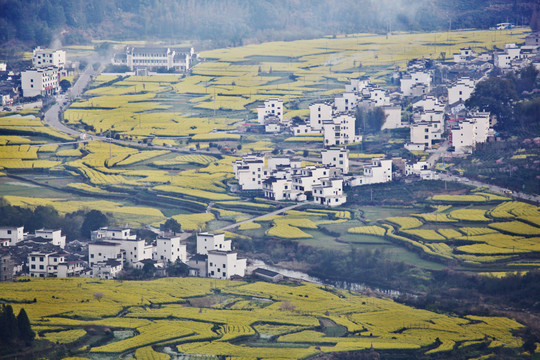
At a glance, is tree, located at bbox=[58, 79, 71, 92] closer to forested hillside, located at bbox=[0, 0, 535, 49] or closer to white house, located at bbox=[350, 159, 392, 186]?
forested hillside, located at bbox=[0, 0, 535, 49]

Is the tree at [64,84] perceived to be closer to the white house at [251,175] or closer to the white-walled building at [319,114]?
the white-walled building at [319,114]

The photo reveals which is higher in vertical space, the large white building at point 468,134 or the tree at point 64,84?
the tree at point 64,84

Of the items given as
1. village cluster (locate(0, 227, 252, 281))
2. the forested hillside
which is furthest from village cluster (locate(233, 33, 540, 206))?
the forested hillside

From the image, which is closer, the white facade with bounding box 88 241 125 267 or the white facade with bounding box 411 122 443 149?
the white facade with bounding box 88 241 125 267

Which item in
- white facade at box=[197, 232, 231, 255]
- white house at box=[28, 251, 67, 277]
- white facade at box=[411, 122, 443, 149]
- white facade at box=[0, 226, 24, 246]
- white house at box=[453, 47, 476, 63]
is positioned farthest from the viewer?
white house at box=[453, 47, 476, 63]

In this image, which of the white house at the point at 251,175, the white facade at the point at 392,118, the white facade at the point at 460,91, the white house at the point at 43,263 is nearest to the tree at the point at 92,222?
the white house at the point at 43,263

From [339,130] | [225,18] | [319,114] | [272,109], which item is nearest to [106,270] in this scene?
[339,130]

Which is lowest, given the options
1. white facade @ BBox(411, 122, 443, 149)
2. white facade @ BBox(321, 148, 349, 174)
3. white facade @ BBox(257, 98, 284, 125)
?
white facade @ BBox(321, 148, 349, 174)

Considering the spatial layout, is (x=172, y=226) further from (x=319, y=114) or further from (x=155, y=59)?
(x=155, y=59)
